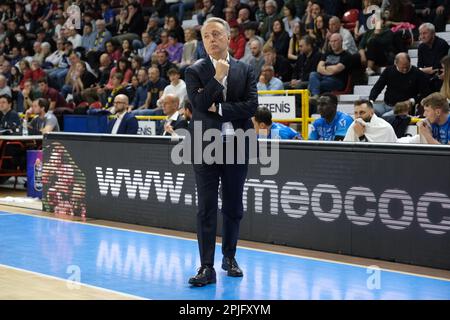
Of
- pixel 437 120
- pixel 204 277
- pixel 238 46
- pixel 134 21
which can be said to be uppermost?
pixel 134 21

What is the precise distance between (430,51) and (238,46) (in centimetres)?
440

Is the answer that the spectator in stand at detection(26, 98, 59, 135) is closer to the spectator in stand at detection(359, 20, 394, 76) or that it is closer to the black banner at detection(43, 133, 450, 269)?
the black banner at detection(43, 133, 450, 269)

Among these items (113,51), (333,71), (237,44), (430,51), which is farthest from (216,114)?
(113,51)

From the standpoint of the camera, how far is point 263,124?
9406 millimetres

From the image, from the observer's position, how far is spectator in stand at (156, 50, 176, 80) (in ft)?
54.3

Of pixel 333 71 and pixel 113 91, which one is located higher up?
pixel 333 71

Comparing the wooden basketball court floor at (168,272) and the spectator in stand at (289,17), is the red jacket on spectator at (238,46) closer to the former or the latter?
the spectator in stand at (289,17)

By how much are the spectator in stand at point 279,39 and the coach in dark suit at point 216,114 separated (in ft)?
→ 28.8

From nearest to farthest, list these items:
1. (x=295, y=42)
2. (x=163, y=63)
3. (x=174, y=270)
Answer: (x=174, y=270), (x=295, y=42), (x=163, y=63)

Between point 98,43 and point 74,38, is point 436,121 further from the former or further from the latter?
point 74,38

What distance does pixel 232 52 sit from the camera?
15672 mm

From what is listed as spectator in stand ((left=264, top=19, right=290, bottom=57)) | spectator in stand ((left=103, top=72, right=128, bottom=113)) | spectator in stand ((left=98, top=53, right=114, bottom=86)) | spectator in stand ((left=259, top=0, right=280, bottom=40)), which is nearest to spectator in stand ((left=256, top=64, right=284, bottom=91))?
spectator in stand ((left=264, top=19, right=290, bottom=57))

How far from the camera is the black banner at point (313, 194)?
289 inches
